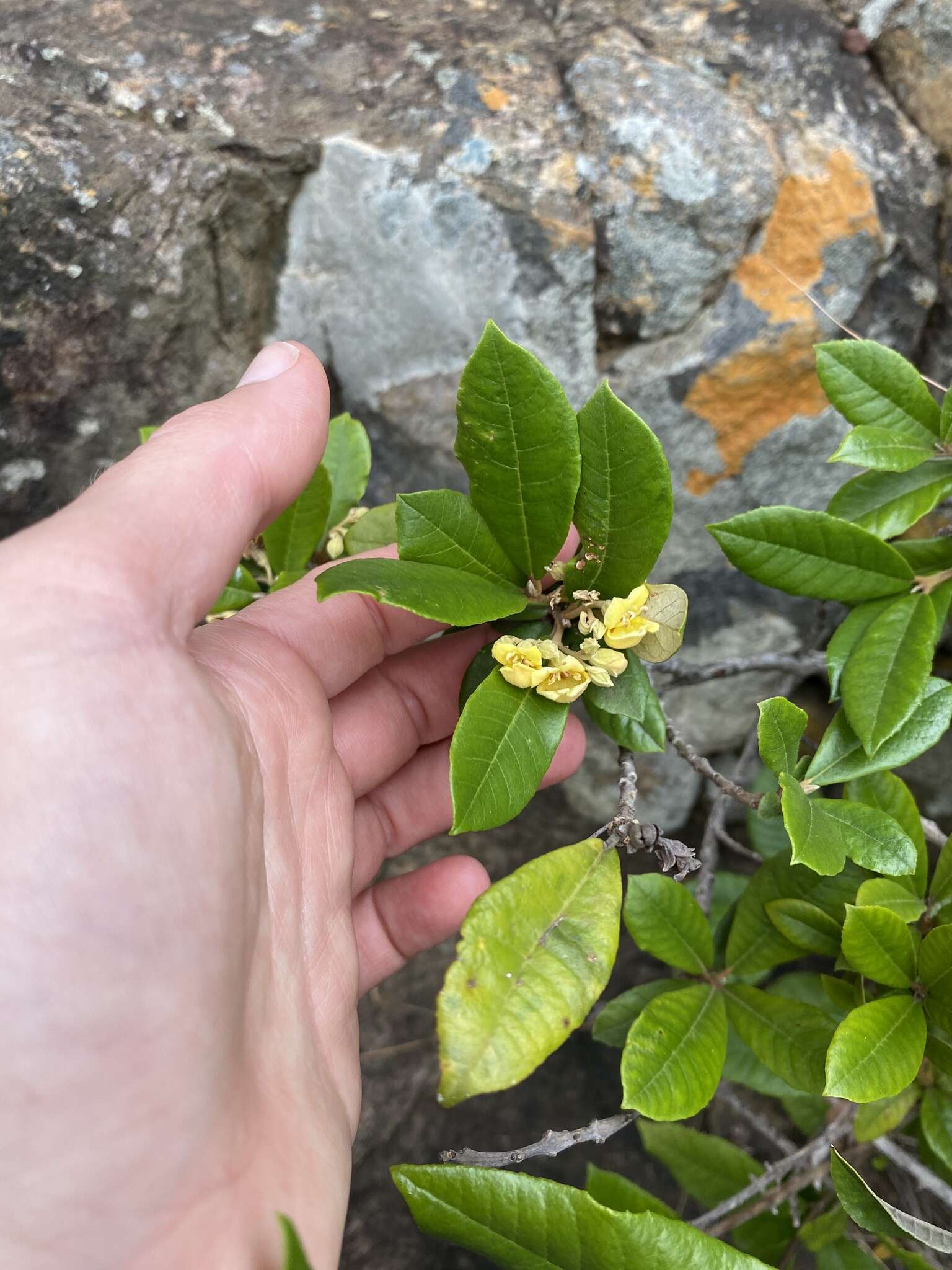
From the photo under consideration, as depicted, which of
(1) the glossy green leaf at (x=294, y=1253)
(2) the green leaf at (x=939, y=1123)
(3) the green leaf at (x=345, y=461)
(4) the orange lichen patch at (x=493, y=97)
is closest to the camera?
(1) the glossy green leaf at (x=294, y=1253)

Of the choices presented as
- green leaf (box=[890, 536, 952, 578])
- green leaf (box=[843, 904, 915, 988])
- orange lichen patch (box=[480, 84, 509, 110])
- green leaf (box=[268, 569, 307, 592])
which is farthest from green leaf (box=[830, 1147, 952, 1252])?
orange lichen patch (box=[480, 84, 509, 110])

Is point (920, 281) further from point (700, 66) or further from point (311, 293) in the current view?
point (311, 293)

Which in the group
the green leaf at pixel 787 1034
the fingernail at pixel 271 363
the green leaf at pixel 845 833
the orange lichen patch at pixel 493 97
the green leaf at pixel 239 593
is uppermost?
the orange lichen patch at pixel 493 97

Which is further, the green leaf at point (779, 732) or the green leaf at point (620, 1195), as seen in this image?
the green leaf at point (620, 1195)

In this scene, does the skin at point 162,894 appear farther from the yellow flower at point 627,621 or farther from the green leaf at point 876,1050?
the green leaf at point 876,1050

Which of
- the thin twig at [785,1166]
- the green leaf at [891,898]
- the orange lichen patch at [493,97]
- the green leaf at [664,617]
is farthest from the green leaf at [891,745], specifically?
the orange lichen patch at [493,97]

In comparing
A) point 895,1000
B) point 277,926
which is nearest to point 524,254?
point 277,926

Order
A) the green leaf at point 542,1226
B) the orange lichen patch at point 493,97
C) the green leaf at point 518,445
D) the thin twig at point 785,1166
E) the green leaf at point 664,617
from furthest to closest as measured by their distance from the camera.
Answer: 1. the orange lichen patch at point 493,97
2. the thin twig at point 785,1166
3. the green leaf at point 664,617
4. the green leaf at point 518,445
5. the green leaf at point 542,1226
